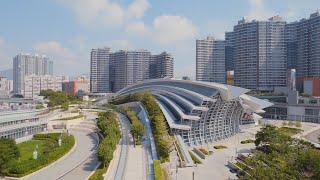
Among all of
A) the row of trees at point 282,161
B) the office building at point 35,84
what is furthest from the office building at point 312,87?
the office building at point 35,84

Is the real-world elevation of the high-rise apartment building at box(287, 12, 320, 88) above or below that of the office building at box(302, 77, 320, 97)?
above

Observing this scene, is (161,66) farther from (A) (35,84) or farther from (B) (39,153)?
(B) (39,153)

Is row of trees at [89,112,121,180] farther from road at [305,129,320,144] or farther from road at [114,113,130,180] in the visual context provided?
road at [305,129,320,144]

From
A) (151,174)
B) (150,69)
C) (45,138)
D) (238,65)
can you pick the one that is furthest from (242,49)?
(151,174)

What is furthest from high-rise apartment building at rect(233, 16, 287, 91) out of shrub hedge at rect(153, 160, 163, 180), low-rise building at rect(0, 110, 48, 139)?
shrub hedge at rect(153, 160, 163, 180)

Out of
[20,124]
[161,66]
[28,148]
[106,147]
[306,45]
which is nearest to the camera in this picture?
[106,147]

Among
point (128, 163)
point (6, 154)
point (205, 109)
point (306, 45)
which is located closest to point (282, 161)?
point (128, 163)
